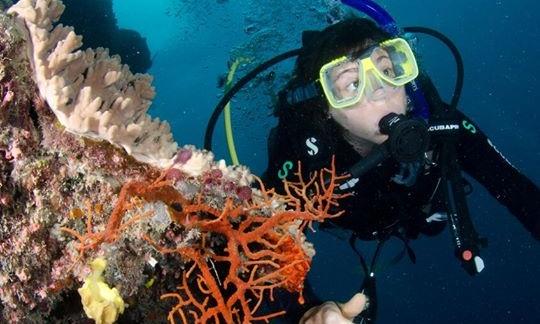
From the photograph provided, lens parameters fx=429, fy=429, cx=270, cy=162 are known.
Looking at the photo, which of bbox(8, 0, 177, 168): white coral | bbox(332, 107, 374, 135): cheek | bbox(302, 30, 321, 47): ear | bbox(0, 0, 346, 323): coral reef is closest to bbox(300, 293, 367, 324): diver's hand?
bbox(0, 0, 346, 323): coral reef

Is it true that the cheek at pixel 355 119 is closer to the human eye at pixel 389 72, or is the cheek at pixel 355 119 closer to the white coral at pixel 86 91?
the human eye at pixel 389 72

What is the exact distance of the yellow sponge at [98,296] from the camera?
1882mm

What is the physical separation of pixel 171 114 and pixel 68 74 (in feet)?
146

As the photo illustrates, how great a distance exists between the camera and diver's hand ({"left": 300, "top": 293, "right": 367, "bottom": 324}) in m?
2.44

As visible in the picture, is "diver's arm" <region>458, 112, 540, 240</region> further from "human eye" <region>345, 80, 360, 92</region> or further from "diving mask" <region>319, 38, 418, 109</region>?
"human eye" <region>345, 80, 360, 92</region>

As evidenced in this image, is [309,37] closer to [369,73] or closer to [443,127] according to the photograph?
[369,73]

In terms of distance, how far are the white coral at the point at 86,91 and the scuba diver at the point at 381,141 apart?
2.03 meters

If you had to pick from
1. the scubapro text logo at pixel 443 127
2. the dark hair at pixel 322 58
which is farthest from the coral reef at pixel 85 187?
the scubapro text logo at pixel 443 127

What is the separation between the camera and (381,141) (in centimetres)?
437

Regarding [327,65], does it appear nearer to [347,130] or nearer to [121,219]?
[347,130]

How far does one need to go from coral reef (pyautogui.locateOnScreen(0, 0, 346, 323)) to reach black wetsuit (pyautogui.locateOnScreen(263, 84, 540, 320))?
228cm

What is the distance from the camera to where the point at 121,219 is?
6.43 feet

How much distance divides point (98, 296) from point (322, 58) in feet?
10.8

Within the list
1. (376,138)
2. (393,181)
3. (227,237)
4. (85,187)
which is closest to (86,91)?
(85,187)
